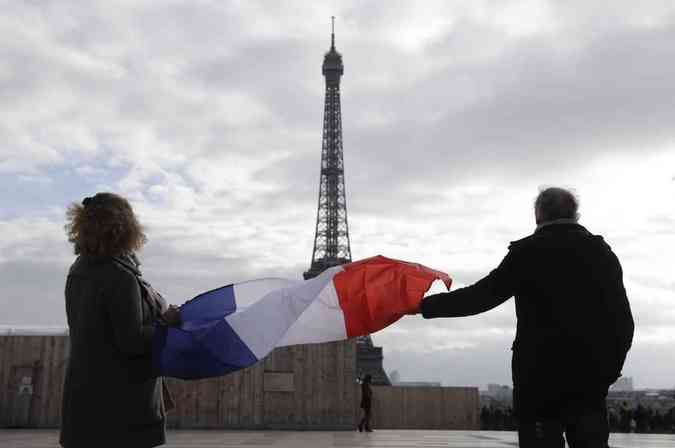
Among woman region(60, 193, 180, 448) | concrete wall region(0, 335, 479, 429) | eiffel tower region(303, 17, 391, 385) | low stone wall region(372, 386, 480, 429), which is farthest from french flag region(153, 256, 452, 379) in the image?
eiffel tower region(303, 17, 391, 385)

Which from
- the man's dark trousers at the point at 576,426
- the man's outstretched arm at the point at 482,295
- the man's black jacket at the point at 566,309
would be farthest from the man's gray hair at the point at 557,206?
the man's dark trousers at the point at 576,426

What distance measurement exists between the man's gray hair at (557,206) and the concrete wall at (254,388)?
14090 mm

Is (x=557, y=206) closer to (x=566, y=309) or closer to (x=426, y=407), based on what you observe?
(x=566, y=309)

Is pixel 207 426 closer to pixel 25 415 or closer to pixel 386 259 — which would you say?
pixel 25 415

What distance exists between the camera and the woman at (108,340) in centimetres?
272

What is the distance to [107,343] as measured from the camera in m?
2.78

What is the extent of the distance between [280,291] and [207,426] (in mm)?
14049

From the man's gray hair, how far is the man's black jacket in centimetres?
8

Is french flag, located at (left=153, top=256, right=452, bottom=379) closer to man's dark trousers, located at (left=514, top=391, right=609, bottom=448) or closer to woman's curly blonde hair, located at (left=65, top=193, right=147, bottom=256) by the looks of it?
woman's curly blonde hair, located at (left=65, top=193, right=147, bottom=256)

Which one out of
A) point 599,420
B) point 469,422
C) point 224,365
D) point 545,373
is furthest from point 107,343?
point 469,422

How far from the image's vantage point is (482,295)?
3070mm

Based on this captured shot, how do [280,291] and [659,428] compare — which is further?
[659,428]

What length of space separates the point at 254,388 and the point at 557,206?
1483cm

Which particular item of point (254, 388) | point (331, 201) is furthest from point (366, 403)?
point (331, 201)
